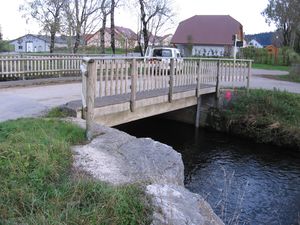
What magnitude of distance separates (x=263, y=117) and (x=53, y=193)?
1127cm

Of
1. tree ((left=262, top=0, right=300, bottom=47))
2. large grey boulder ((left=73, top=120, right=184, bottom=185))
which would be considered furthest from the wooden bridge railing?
tree ((left=262, top=0, right=300, bottom=47))

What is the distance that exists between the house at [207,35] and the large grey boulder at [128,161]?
4773 centimetres

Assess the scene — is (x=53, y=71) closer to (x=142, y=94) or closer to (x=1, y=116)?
(x=142, y=94)

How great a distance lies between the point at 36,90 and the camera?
13.7m

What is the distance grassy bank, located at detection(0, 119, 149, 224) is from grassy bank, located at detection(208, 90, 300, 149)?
376 inches

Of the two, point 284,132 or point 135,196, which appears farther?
point 284,132

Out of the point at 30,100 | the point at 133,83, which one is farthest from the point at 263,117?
the point at 30,100

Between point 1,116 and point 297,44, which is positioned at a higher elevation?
point 297,44

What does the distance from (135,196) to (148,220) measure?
0.40 meters

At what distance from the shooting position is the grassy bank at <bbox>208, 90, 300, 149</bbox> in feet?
43.7

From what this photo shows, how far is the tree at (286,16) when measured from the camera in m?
47.3

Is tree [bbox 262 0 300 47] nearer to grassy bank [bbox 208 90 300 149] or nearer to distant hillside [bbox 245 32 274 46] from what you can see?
grassy bank [bbox 208 90 300 149]

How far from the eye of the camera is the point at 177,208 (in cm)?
390

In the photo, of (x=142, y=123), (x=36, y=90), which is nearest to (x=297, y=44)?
(x=142, y=123)
